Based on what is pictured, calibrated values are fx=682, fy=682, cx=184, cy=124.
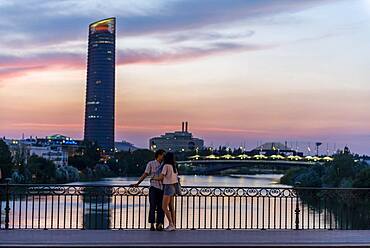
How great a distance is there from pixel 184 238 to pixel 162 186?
173 cm

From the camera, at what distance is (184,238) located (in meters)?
13.6

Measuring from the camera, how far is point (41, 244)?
12.3 m

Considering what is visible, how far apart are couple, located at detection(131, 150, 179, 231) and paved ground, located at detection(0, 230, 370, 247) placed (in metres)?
0.45

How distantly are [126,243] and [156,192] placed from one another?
2575mm

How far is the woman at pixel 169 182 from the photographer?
14.7 metres

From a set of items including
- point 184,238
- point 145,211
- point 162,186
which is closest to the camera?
point 184,238

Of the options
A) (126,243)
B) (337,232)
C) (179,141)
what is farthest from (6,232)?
(179,141)

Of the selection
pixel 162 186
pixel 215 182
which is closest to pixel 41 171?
pixel 215 182

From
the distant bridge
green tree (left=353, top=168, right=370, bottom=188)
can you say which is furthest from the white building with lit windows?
green tree (left=353, top=168, right=370, bottom=188)

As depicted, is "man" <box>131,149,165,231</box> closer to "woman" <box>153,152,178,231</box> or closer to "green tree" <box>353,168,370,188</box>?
"woman" <box>153,152,178,231</box>

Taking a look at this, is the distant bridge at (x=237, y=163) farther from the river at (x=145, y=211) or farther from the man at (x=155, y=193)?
the man at (x=155, y=193)

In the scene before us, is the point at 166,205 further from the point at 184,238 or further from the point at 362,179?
the point at 362,179

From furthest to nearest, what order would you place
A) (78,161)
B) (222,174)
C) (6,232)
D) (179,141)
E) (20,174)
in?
(179,141) < (78,161) < (222,174) < (20,174) < (6,232)

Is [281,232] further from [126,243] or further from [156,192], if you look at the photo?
[126,243]
